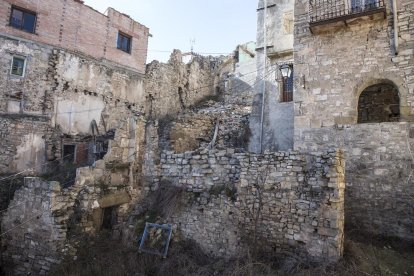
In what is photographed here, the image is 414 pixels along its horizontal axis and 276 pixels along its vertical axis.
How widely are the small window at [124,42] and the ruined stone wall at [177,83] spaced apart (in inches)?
74.8

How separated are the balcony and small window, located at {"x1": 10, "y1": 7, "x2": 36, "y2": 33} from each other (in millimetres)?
12678

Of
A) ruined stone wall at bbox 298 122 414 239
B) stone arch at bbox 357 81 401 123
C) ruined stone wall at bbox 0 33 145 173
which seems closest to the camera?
ruined stone wall at bbox 298 122 414 239

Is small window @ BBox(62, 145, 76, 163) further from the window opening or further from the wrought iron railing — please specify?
the wrought iron railing

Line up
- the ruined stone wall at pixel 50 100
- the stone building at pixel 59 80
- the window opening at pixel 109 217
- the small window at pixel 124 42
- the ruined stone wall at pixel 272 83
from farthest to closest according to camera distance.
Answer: the small window at pixel 124 42, the stone building at pixel 59 80, the ruined stone wall at pixel 50 100, the ruined stone wall at pixel 272 83, the window opening at pixel 109 217

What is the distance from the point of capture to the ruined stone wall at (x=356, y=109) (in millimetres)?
7742

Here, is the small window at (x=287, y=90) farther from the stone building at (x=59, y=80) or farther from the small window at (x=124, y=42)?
the small window at (x=124, y=42)

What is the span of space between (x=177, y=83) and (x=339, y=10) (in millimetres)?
13347

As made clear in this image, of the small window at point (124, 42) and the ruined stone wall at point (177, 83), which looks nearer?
the small window at point (124, 42)

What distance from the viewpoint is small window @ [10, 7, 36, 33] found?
13.1 metres

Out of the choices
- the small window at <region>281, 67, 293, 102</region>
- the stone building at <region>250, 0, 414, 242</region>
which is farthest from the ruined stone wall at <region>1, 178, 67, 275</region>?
the small window at <region>281, 67, 293, 102</region>

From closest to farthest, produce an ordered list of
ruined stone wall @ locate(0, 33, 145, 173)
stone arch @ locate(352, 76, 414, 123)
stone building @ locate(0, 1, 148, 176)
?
stone arch @ locate(352, 76, 414, 123), ruined stone wall @ locate(0, 33, 145, 173), stone building @ locate(0, 1, 148, 176)

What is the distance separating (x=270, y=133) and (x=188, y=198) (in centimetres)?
570

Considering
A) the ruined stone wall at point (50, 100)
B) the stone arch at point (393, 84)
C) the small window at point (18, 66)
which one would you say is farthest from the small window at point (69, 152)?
the stone arch at point (393, 84)

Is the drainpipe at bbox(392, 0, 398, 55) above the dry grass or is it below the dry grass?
above
